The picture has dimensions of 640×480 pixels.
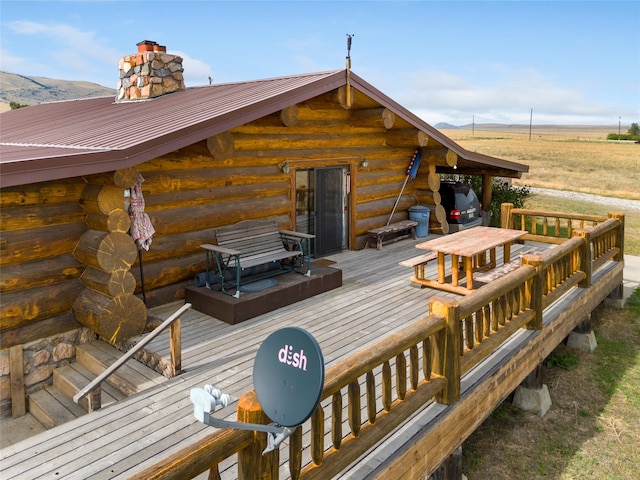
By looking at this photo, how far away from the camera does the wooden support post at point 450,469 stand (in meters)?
4.38

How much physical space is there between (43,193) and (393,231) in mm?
6851

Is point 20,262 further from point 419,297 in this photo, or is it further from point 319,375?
point 419,297

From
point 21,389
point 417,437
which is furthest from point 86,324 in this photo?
point 417,437

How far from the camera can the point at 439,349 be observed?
4156mm

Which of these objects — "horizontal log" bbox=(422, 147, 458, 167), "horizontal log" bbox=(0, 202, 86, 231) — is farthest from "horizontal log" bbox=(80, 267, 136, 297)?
"horizontal log" bbox=(422, 147, 458, 167)

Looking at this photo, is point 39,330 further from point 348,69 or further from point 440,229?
point 440,229

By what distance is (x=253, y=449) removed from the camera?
8.55ft

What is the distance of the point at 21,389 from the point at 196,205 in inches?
124

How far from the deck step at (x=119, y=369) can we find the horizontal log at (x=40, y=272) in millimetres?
879

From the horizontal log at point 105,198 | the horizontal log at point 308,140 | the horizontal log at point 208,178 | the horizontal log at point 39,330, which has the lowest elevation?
the horizontal log at point 39,330

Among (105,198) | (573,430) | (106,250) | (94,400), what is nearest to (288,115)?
(105,198)

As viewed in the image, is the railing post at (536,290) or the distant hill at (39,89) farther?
the distant hill at (39,89)

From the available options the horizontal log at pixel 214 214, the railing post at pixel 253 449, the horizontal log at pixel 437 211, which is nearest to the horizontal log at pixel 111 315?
the horizontal log at pixel 214 214

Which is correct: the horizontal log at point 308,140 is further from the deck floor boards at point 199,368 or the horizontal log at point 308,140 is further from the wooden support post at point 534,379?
the wooden support post at point 534,379
